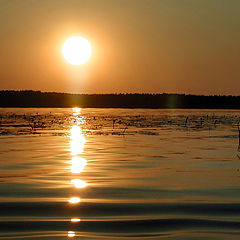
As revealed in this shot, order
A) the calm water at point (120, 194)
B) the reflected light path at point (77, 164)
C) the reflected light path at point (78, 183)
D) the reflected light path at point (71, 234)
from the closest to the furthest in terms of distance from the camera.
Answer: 1. the reflected light path at point (71, 234)
2. the calm water at point (120, 194)
3. the reflected light path at point (78, 183)
4. the reflected light path at point (77, 164)

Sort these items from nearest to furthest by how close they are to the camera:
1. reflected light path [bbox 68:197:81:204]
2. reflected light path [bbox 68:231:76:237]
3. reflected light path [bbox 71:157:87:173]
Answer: reflected light path [bbox 68:231:76:237]
reflected light path [bbox 68:197:81:204]
reflected light path [bbox 71:157:87:173]

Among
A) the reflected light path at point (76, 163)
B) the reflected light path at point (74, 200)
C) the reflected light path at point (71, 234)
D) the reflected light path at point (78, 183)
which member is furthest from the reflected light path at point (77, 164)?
the reflected light path at point (71, 234)

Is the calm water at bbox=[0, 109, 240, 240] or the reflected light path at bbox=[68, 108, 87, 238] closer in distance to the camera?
the calm water at bbox=[0, 109, 240, 240]

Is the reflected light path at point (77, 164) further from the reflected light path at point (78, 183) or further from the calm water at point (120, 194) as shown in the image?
the reflected light path at point (78, 183)

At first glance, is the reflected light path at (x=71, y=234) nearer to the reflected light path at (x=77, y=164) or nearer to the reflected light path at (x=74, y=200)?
the reflected light path at (x=74, y=200)

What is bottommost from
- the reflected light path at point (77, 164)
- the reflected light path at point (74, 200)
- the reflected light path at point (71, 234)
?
the reflected light path at point (71, 234)

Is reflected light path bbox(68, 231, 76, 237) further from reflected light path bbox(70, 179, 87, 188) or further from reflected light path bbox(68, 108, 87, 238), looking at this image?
reflected light path bbox(70, 179, 87, 188)

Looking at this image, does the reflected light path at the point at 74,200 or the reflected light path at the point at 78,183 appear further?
the reflected light path at the point at 78,183

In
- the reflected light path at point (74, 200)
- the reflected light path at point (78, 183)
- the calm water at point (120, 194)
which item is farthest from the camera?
the reflected light path at point (78, 183)

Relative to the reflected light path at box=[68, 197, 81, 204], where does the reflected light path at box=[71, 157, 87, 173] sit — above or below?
above

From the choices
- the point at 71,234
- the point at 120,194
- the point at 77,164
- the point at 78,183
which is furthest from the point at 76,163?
the point at 71,234

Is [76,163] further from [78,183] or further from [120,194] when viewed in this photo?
[120,194]

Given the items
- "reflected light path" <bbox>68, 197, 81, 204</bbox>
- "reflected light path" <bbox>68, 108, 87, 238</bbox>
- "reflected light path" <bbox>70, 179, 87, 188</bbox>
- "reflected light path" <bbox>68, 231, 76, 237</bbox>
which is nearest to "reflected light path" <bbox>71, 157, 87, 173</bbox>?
"reflected light path" <bbox>68, 108, 87, 238</bbox>

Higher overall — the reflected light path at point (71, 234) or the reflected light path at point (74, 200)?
the reflected light path at point (74, 200)
